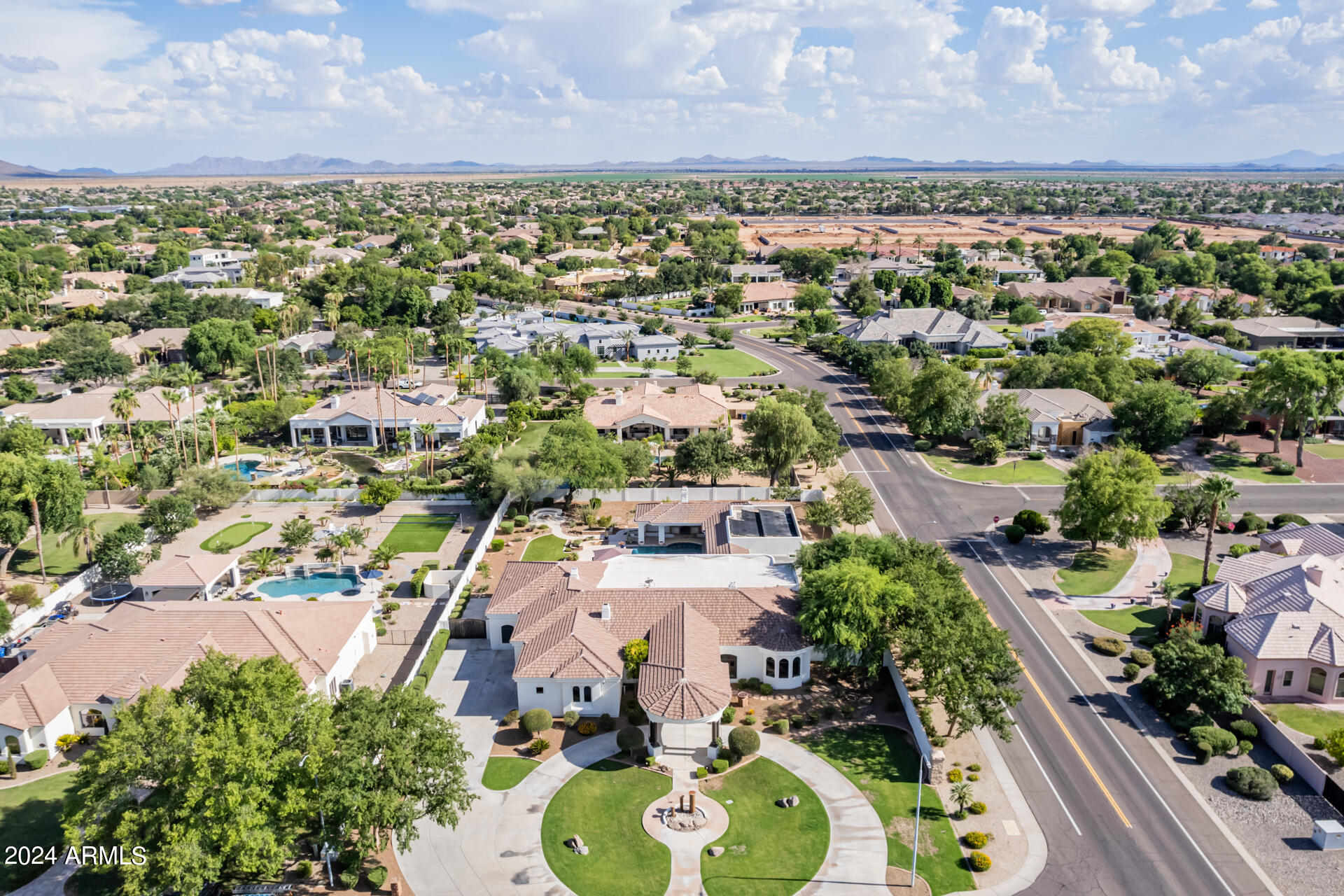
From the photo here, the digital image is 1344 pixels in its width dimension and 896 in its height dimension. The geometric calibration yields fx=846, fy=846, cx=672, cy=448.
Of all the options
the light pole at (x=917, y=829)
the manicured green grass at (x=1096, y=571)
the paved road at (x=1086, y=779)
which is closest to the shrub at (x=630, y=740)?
the light pole at (x=917, y=829)

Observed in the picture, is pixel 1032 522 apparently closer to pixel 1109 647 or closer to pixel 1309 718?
pixel 1109 647

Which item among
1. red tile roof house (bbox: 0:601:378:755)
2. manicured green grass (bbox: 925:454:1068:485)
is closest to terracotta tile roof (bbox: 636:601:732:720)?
A: red tile roof house (bbox: 0:601:378:755)

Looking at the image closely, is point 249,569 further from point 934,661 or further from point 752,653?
point 934,661

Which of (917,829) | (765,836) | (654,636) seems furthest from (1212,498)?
(765,836)

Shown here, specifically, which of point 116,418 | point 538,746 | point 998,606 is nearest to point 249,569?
point 538,746

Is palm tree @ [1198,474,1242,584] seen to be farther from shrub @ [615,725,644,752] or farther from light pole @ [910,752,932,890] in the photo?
shrub @ [615,725,644,752]

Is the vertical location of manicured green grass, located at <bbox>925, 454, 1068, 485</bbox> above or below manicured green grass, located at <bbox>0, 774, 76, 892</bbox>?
above

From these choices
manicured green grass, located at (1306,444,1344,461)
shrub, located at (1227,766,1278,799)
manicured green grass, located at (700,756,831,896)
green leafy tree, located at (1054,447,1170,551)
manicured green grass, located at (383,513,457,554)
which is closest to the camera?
manicured green grass, located at (700,756,831,896)
